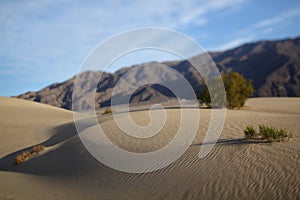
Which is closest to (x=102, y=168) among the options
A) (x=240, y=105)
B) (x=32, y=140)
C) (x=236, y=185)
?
(x=236, y=185)

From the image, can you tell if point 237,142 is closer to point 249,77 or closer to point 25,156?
point 25,156

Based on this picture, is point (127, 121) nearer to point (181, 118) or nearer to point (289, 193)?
point (181, 118)

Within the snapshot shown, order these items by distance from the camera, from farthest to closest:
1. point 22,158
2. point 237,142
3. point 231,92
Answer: point 231,92, point 22,158, point 237,142

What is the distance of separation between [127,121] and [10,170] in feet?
20.3

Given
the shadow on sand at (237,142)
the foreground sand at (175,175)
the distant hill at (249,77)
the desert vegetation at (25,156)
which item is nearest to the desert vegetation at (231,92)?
the foreground sand at (175,175)

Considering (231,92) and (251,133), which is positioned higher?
(231,92)

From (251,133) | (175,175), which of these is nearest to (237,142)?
(251,133)

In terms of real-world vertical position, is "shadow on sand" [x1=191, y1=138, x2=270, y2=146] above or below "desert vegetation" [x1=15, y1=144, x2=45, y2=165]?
below

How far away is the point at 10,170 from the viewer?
35.1 ft

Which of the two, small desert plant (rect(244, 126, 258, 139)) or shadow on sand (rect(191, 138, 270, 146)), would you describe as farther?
small desert plant (rect(244, 126, 258, 139))

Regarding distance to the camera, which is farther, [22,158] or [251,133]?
→ [22,158]

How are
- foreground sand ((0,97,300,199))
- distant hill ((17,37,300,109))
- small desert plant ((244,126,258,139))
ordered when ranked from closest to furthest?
foreground sand ((0,97,300,199)) → small desert plant ((244,126,258,139)) → distant hill ((17,37,300,109))

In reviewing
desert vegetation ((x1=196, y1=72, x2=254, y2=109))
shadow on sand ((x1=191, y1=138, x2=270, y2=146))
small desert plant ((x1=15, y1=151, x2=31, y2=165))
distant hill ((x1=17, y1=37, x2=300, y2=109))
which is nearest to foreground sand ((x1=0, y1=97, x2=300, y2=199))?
shadow on sand ((x1=191, y1=138, x2=270, y2=146))

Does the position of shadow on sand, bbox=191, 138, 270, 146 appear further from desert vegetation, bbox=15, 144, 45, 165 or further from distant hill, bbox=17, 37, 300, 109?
distant hill, bbox=17, 37, 300, 109
